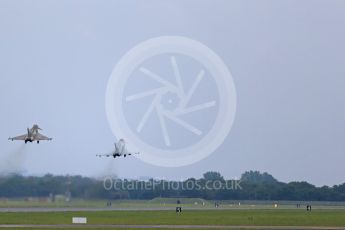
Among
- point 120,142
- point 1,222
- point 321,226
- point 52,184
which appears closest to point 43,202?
point 52,184

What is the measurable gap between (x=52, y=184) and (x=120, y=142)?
14318 millimetres

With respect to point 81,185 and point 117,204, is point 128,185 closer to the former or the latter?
point 117,204

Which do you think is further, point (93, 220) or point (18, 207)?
point (18, 207)

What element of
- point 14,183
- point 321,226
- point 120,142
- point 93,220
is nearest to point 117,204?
point 120,142

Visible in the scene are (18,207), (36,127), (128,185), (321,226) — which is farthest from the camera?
(128,185)

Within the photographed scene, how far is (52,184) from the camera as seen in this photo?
136000mm

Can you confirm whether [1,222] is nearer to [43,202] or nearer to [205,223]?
[205,223]

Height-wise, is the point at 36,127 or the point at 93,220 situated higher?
the point at 36,127

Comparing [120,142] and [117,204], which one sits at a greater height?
[120,142]

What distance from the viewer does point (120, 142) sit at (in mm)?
143750

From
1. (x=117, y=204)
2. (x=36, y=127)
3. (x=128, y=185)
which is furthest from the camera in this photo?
(x=128, y=185)

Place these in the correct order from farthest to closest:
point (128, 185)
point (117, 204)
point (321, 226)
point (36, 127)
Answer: point (128, 185) → point (117, 204) → point (36, 127) → point (321, 226)

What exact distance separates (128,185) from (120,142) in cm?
4468

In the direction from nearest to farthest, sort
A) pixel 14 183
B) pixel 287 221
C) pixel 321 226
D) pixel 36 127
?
pixel 321 226 → pixel 287 221 → pixel 36 127 → pixel 14 183
